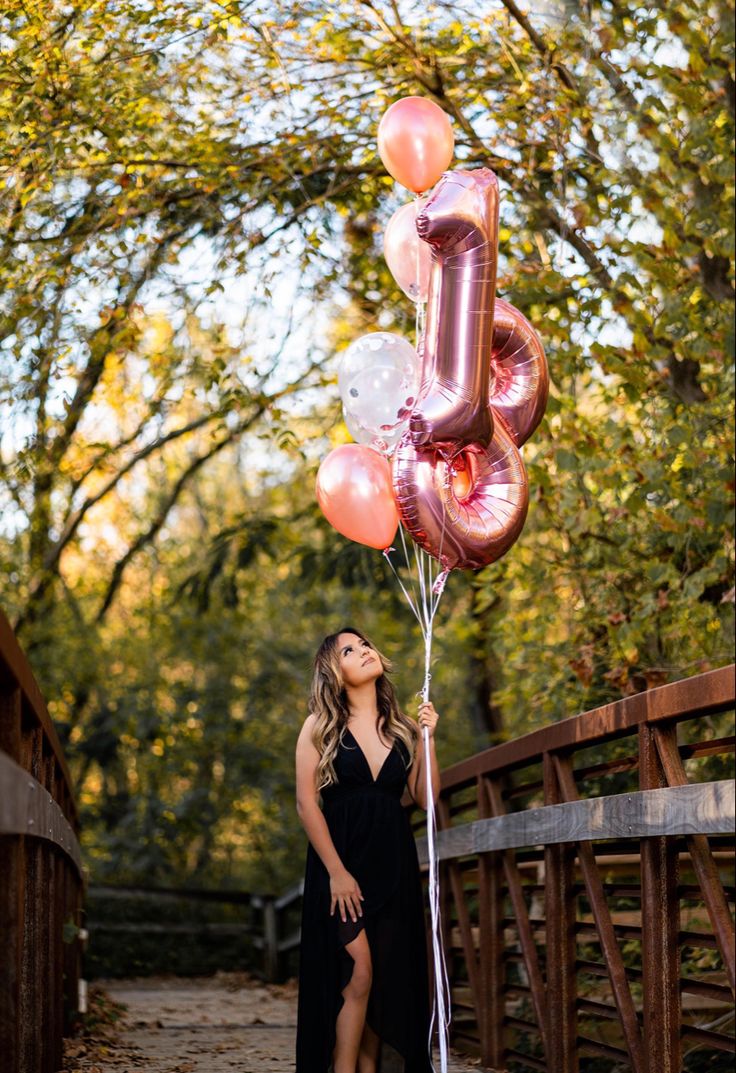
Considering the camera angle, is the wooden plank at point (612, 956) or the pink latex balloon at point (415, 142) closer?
the wooden plank at point (612, 956)

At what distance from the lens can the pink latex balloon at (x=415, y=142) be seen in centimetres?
574

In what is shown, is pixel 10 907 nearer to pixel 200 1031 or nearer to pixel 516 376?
pixel 516 376

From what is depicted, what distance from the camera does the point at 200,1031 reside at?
7.80m

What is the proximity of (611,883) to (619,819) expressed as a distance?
133 cm

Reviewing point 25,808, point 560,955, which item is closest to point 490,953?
point 560,955

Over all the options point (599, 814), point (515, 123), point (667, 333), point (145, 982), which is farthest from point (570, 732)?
point (145, 982)

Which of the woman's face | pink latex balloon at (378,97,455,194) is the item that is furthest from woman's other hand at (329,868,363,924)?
pink latex balloon at (378,97,455,194)

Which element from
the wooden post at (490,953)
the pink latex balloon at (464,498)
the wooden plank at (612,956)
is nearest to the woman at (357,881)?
the pink latex balloon at (464,498)

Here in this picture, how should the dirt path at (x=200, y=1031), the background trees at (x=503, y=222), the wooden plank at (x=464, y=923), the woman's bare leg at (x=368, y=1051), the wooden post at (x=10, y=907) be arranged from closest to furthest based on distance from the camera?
the wooden post at (x=10, y=907)
the woman's bare leg at (x=368, y=1051)
the dirt path at (x=200, y=1031)
the wooden plank at (x=464, y=923)
the background trees at (x=503, y=222)

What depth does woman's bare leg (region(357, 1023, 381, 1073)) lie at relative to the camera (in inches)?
192

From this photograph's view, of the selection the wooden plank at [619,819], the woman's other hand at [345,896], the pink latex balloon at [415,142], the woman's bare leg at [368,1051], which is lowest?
the woman's bare leg at [368,1051]

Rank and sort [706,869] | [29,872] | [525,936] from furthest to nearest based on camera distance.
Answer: [525,936] → [29,872] → [706,869]

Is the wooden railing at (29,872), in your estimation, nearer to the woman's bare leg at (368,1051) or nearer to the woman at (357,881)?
the woman at (357,881)

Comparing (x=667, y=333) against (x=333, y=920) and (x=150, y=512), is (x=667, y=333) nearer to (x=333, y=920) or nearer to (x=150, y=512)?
(x=333, y=920)
